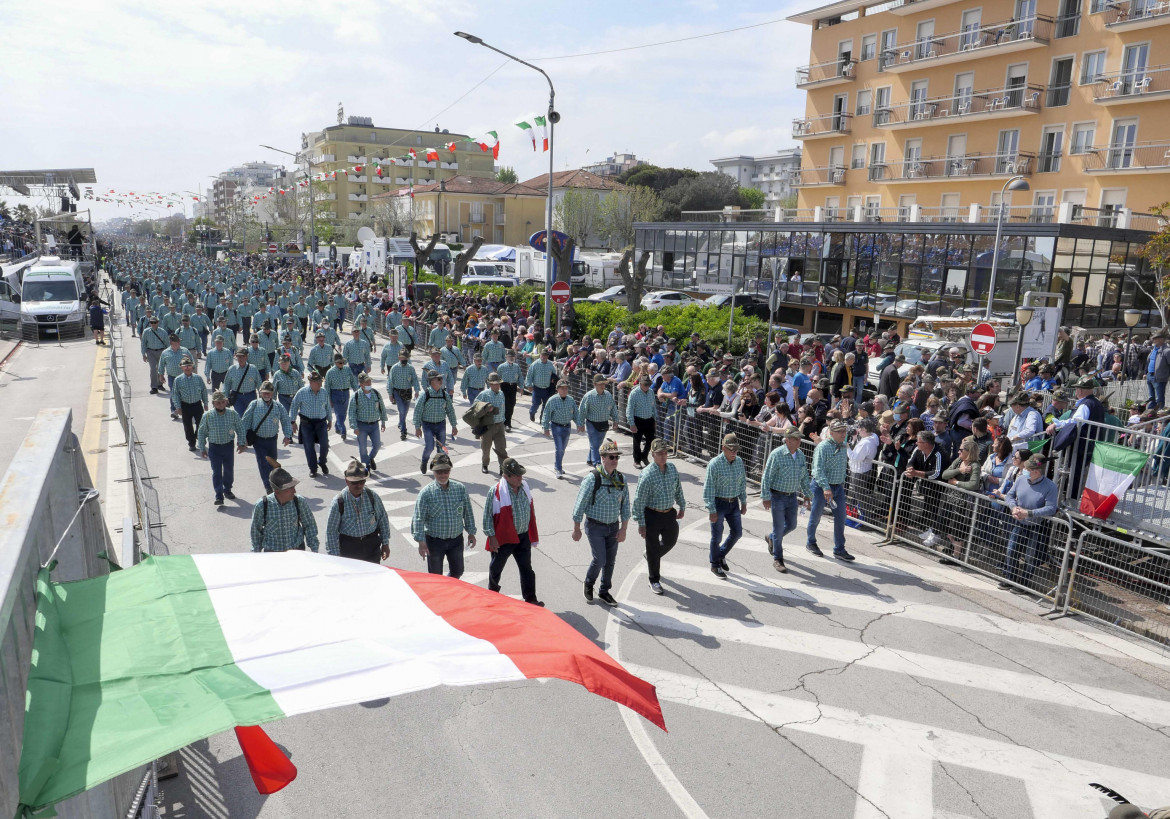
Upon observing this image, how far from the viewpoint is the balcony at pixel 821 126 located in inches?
1709

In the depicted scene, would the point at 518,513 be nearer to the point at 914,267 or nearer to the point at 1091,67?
the point at 914,267

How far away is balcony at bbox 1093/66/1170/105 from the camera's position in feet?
101

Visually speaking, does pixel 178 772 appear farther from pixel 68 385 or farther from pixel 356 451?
pixel 68 385

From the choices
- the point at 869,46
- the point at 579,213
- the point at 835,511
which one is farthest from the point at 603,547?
the point at 579,213

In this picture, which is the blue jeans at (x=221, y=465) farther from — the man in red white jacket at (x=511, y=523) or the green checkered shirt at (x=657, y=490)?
the green checkered shirt at (x=657, y=490)

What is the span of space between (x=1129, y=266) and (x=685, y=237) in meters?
20.2

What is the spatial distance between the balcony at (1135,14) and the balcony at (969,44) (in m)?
2.48

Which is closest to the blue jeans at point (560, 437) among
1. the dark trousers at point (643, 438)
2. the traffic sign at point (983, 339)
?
the dark trousers at point (643, 438)

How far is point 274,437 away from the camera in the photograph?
1171 cm

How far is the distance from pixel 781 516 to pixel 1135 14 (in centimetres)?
3321

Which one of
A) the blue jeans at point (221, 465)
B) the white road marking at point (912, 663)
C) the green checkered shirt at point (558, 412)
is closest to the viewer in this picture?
the white road marking at point (912, 663)

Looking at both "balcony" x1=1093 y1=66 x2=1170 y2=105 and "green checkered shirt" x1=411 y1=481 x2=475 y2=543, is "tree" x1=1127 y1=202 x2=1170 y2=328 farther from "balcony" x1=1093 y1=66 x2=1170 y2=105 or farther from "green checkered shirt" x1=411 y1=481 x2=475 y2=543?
"green checkered shirt" x1=411 y1=481 x2=475 y2=543

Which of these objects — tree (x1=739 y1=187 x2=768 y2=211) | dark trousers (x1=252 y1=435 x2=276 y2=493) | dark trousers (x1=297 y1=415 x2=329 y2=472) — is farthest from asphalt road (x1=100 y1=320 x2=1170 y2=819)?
tree (x1=739 y1=187 x2=768 y2=211)

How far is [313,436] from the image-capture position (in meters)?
12.7
